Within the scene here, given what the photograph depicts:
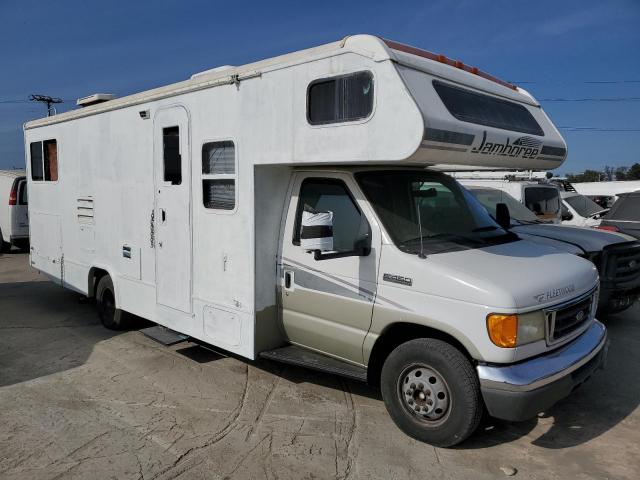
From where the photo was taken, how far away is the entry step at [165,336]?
18.3 feet

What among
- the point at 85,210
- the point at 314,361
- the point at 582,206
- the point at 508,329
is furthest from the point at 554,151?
the point at 582,206

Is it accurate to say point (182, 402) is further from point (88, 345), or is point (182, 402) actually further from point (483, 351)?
point (483, 351)

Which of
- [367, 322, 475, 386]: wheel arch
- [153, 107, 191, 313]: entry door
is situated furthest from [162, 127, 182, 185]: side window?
[367, 322, 475, 386]: wheel arch

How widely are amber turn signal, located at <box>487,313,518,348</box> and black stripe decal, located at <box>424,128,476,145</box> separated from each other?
1.21 metres

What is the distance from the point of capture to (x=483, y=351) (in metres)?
3.57

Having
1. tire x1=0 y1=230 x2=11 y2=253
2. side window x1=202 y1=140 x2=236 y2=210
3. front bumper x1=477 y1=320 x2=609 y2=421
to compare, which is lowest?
tire x1=0 y1=230 x2=11 y2=253

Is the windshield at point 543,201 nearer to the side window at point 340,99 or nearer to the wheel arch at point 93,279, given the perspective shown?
the side window at point 340,99

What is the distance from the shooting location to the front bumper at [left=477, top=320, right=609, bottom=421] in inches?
137

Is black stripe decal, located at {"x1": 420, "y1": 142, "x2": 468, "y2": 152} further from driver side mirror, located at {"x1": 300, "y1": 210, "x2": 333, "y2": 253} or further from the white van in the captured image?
the white van

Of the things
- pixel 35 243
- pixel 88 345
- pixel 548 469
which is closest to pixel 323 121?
pixel 548 469

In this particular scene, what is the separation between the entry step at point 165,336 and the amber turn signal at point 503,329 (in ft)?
10.9

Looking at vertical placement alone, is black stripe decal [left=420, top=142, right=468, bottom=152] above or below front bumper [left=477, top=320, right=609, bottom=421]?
above

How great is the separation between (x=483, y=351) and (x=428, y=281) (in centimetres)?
61

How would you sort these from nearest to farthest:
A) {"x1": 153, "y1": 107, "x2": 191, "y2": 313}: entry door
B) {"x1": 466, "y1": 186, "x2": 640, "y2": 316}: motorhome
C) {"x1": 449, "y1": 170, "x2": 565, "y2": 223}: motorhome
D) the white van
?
{"x1": 153, "y1": 107, "x2": 191, "y2": 313}: entry door → {"x1": 466, "y1": 186, "x2": 640, "y2": 316}: motorhome → {"x1": 449, "y1": 170, "x2": 565, "y2": 223}: motorhome → the white van
